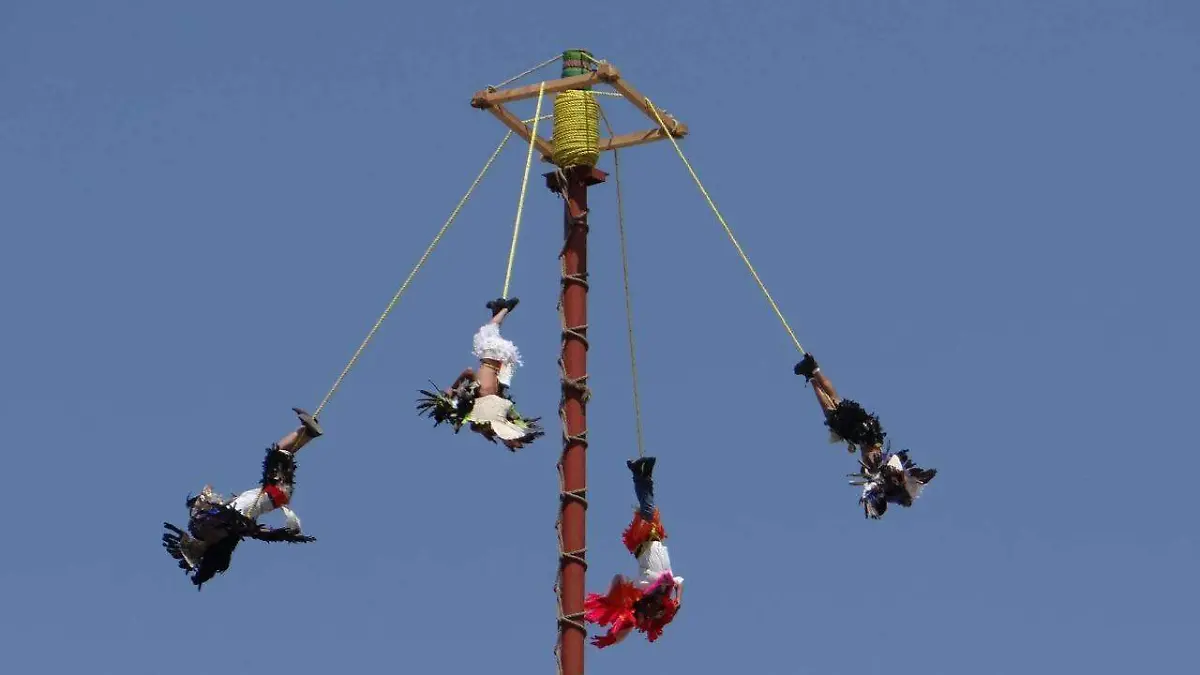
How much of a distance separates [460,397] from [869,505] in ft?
11.7

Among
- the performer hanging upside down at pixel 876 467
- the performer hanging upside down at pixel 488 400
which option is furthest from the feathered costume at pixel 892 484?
the performer hanging upside down at pixel 488 400

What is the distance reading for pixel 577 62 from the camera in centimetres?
3891

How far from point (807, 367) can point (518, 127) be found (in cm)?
323

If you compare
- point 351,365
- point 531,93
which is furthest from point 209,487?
point 531,93

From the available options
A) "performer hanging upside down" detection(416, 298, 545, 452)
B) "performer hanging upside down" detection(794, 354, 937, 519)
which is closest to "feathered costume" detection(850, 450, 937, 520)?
"performer hanging upside down" detection(794, 354, 937, 519)

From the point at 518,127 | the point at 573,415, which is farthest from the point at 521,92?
the point at 573,415

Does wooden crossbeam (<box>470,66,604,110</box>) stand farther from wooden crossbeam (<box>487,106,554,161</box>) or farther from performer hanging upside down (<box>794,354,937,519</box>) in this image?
performer hanging upside down (<box>794,354,937,519</box>)

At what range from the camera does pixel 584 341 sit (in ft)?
126

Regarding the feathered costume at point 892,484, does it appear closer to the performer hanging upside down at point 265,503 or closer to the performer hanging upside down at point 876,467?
the performer hanging upside down at point 876,467

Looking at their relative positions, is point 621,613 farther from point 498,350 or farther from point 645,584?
point 498,350

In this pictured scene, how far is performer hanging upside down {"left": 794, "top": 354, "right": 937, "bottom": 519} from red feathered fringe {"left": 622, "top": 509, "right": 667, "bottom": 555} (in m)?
1.72

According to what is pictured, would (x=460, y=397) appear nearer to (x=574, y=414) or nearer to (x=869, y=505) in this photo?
(x=574, y=414)

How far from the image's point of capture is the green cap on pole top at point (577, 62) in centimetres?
3884

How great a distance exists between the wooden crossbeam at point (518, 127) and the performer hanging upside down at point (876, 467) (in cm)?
332
